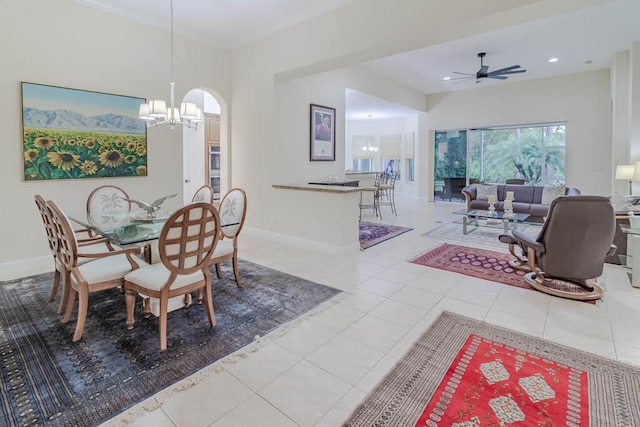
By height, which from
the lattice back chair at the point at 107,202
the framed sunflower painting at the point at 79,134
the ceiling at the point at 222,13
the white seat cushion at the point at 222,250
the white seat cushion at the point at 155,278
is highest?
the ceiling at the point at 222,13

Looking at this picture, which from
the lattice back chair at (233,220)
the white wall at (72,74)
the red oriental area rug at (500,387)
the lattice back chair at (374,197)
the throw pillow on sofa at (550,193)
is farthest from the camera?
the lattice back chair at (374,197)

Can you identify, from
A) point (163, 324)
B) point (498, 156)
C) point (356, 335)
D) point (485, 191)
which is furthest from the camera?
point (498, 156)

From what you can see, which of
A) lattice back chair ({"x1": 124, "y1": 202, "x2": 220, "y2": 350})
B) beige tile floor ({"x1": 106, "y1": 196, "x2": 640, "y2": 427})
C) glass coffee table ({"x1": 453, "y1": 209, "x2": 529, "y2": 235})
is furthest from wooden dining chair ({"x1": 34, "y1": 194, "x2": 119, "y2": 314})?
glass coffee table ({"x1": 453, "y1": 209, "x2": 529, "y2": 235})

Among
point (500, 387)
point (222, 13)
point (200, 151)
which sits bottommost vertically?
point (500, 387)

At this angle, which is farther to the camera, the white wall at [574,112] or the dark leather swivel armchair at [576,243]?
the white wall at [574,112]

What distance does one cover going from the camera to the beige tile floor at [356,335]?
5.79ft

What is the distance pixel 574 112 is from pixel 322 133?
6297 millimetres

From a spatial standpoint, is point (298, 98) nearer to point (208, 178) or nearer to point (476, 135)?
point (208, 178)

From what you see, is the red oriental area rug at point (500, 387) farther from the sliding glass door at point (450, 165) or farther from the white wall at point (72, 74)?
the sliding glass door at point (450, 165)

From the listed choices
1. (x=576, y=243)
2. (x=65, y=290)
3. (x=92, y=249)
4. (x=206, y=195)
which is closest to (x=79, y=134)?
(x=206, y=195)

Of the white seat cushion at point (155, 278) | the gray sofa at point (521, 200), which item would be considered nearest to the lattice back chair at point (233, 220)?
the white seat cushion at point (155, 278)

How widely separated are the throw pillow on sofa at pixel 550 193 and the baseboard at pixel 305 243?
4.72 meters

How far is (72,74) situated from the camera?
4180mm

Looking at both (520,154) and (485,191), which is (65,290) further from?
(520,154)
